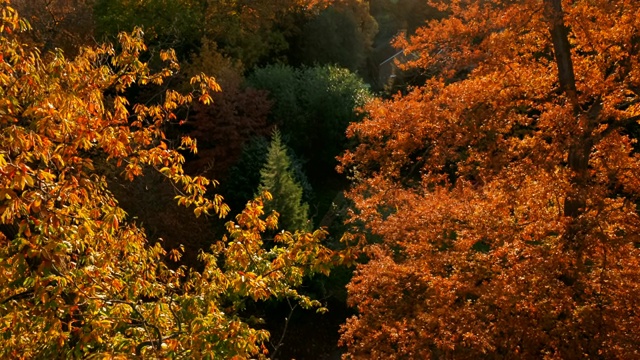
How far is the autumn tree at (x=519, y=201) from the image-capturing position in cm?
960

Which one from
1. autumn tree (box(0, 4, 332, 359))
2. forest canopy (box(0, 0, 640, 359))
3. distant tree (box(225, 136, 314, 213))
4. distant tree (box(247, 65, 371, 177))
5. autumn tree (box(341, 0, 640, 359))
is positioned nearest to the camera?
autumn tree (box(0, 4, 332, 359))

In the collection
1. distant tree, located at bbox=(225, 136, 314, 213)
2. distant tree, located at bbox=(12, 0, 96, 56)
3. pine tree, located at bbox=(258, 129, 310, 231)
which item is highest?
distant tree, located at bbox=(12, 0, 96, 56)

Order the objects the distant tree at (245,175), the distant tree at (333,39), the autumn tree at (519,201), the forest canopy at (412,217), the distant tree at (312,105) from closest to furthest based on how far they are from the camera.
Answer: the forest canopy at (412,217)
the autumn tree at (519,201)
the distant tree at (245,175)
the distant tree at (312,105)
the distant tree at (333,39)

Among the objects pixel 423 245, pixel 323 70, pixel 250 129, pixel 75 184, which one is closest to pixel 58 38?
pixel 250 129

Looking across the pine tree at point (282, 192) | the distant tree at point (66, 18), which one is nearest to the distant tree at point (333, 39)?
the distant tree at point (66, 18)

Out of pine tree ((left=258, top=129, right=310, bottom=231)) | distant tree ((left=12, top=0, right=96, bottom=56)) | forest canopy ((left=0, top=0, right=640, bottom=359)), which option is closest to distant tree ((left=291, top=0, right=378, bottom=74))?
distant tree ((left=12, top=0, right=96, bottom=56))

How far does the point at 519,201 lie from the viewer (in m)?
10.8

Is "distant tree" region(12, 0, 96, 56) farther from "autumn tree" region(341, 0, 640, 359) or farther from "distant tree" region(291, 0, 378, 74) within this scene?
"autumn tree" region(341, 0, 640, 359)

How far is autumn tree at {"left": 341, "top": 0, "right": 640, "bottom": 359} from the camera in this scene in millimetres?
9602

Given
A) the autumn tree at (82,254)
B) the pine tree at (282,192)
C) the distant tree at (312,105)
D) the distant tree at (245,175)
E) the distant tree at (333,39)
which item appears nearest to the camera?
the autumn tree at (82,254)

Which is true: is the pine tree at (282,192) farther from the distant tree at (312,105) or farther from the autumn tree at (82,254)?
the autumn tree at (82,254)

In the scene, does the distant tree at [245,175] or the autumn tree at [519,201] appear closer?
the autumn tree at [519,201]

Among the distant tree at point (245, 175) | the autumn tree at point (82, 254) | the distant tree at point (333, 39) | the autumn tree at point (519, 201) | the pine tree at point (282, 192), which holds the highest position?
the distant tree at point (333, 39)

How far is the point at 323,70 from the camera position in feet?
108
